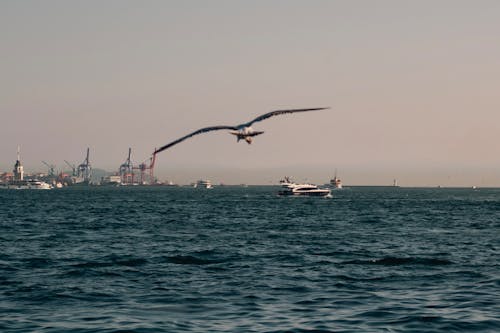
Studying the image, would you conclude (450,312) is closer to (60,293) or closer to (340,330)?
(340,330)

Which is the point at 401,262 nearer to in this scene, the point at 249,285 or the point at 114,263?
the point at 249,285

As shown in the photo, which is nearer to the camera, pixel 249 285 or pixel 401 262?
pixel 249 285

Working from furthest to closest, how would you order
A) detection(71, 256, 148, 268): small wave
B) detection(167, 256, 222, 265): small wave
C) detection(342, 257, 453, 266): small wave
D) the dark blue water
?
detection(167, 256, 222, 265): small wave < detection(342, 257, 453, 266): small wave < detection(71, 256, 148, 268): small wave < the dark blue water

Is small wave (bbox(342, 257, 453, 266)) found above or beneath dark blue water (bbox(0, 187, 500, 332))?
above

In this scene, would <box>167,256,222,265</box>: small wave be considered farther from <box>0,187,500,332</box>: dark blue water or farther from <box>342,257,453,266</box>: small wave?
<box>342,257,453,266</box>: small wave

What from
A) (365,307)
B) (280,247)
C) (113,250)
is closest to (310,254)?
(280,247)

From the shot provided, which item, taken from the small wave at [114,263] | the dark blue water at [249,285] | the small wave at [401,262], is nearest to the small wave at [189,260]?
the dark blue water at [249,285]

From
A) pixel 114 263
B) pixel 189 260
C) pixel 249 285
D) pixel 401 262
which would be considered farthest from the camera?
pixel 189 260

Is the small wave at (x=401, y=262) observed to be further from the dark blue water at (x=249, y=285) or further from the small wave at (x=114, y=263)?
the small wave at (x=114, y=263)

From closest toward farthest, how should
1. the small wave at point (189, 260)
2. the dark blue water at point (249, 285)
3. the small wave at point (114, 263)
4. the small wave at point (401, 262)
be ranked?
the dark blue water at point (249, 285), the small wave at point (114, 263), the small wave at point (401, 262), the small wave at point (189, 260)

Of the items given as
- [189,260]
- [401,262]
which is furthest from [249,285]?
[401,262]

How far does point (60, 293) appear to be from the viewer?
31844 millimetres

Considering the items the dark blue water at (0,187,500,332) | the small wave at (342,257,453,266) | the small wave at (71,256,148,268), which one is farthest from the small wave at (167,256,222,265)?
the small wave at (342,257,453,266)

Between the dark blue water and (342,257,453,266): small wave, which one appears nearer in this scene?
the dark blue water
